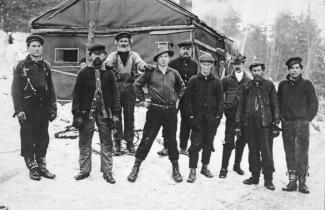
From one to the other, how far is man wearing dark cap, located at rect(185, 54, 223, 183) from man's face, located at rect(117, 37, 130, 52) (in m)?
1.42

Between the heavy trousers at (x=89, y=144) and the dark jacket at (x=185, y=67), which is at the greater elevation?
the dark jacket at (x=185, y=67)

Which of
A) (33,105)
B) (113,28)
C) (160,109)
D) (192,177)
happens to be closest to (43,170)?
(33,105)

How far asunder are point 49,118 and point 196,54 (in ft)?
23.0

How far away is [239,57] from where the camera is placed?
→ 691 centimetres

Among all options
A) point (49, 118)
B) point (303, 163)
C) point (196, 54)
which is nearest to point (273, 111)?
point (303, 163)

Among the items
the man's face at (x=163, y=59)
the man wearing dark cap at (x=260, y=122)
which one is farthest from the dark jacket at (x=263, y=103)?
the man's face at (x=163, y=59)

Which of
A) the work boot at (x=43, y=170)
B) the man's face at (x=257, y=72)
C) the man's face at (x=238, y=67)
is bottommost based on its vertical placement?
the work boot at (x=43, y=170)

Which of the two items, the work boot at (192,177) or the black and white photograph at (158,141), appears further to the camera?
the work boot at (192,177)

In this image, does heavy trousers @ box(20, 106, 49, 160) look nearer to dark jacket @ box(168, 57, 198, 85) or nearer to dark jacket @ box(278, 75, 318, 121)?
dark jacket @ box(168, 57, 198, 85)

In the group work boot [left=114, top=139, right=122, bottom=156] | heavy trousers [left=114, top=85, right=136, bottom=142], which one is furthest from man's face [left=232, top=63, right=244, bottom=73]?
work boot [left=114, top=139, right=122, bottom=156]

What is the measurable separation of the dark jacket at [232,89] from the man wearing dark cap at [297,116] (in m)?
0.84

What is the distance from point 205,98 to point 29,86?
2.84m

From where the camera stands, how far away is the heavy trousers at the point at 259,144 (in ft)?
20.2

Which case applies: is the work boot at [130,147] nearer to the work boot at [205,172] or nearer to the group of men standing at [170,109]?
the group of men standing at [170,109]
